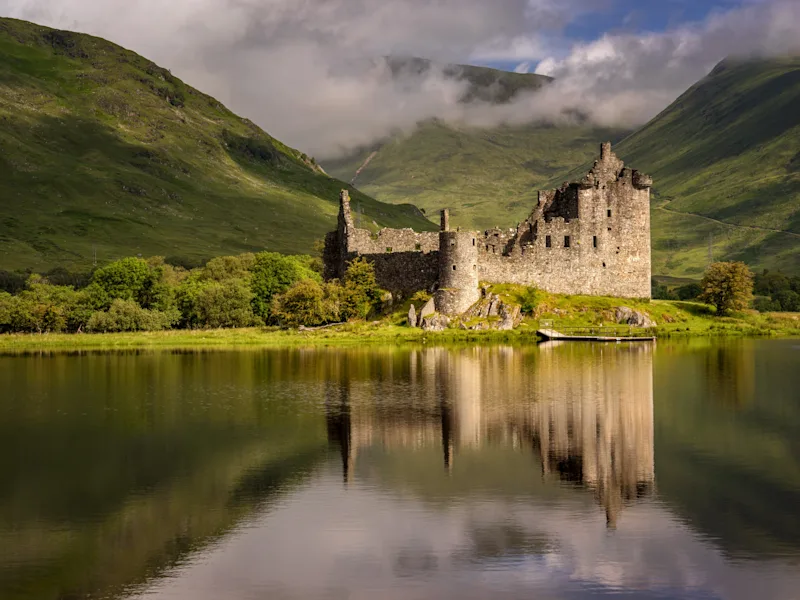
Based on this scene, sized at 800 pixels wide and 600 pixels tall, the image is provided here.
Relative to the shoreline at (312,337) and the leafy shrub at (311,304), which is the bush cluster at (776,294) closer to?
the shoreline at (312,337)

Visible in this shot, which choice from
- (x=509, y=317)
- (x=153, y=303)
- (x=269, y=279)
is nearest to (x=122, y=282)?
(x=153, y=303)

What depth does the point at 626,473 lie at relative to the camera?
2752 cm

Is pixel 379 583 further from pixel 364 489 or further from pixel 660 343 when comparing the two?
pixel 660 343

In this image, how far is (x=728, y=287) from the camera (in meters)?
83.2

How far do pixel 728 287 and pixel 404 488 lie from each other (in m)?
63.3

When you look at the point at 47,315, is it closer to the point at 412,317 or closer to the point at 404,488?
the point at 412,317

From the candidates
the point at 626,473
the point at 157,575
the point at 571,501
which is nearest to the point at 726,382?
the point at 626,473

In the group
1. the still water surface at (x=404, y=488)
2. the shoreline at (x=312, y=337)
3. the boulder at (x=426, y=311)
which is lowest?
the still water surface at (x=404, y=488)

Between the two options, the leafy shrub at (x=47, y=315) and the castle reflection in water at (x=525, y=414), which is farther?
the leafy shrub at (x=47, y=315)

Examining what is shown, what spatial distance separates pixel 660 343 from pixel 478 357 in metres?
18.4

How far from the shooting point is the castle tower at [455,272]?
7525cm

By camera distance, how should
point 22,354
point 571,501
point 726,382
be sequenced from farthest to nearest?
point 22,354, point 726,382, point 571,501

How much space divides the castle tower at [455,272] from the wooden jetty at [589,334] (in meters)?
6.34

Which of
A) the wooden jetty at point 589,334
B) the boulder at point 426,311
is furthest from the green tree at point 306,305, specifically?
the wooden jetty at point 589,334
